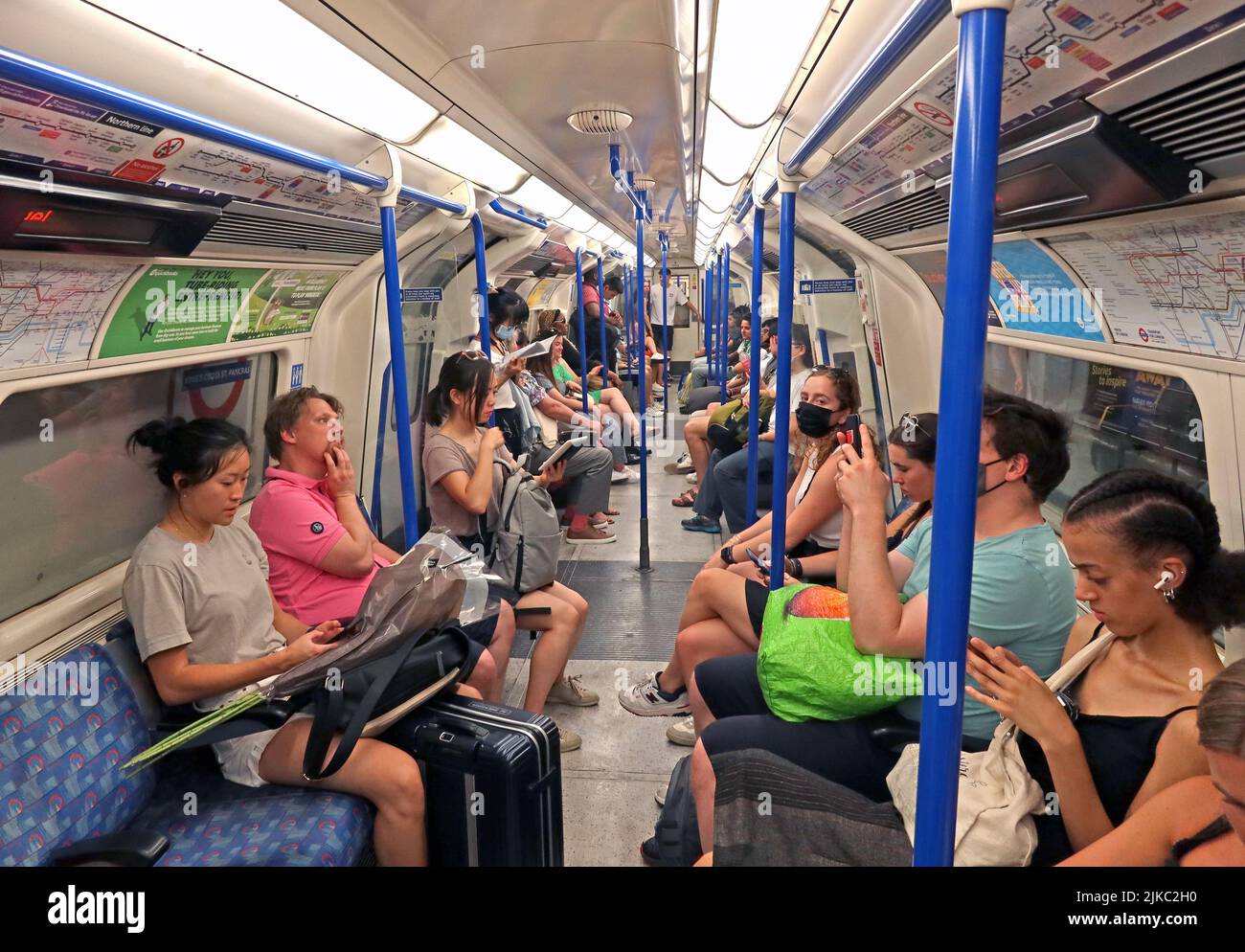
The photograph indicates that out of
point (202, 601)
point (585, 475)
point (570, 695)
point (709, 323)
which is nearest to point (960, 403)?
point (202, 601)

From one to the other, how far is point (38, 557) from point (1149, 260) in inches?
134

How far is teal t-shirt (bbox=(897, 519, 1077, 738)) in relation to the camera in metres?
1.94

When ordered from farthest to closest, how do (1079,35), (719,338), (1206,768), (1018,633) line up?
(719,338)
(1018,633)
(1079,35)
(1206,768)

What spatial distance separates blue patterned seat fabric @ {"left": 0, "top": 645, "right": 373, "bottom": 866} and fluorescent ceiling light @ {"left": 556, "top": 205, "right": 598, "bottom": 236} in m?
5.91

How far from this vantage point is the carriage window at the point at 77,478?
2.36 meters

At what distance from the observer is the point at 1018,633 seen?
1.96 m

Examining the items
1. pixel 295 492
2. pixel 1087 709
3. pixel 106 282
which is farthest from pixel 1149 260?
pixel 106 282

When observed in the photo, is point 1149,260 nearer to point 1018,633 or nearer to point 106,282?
point 1018,633

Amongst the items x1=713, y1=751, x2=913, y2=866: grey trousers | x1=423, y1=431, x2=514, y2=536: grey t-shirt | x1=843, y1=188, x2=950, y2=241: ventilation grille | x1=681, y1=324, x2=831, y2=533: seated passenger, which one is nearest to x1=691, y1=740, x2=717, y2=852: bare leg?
x1=713, y1=751, x2=913, y2=866: grey trousers

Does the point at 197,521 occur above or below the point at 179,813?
above

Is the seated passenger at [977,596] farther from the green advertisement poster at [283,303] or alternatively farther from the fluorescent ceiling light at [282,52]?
the green advertisement poster at [283,303]

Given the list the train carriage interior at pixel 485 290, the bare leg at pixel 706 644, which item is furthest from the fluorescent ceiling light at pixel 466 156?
the bare leg at pixel 706 644

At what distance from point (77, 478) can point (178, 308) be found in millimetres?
702

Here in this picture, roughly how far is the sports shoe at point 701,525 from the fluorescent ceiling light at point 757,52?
11.2 feet
